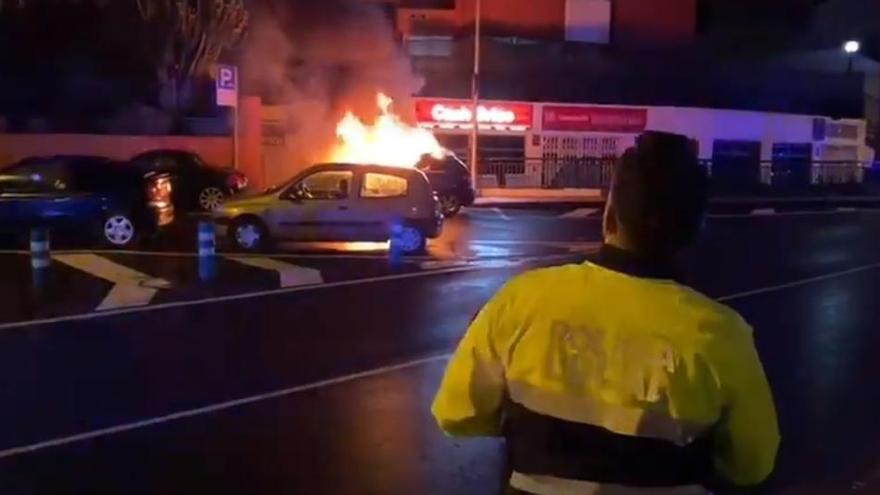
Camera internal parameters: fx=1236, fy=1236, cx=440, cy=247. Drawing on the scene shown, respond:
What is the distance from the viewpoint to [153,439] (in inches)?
302

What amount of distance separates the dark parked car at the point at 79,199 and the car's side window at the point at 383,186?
3476 mm

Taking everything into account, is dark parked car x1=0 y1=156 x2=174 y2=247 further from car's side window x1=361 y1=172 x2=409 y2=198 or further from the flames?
the flames

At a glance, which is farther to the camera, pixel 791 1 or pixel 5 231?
pixel 791 1

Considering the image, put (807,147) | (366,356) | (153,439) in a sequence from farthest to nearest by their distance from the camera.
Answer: (807,147)
(366,356)
(153,439)

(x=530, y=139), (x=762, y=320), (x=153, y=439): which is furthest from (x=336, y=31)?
(x=153, y=439)

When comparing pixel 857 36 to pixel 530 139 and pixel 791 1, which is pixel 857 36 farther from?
pixel 530 139

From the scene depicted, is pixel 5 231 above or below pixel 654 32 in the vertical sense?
below

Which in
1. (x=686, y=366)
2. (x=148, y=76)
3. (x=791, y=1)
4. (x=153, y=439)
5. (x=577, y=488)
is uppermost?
(x=791, y=1)

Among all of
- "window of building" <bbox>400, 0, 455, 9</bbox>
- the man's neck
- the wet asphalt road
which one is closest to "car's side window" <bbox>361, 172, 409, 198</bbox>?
the wet asphalt road

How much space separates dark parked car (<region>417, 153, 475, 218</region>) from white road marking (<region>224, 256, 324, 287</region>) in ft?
32.1

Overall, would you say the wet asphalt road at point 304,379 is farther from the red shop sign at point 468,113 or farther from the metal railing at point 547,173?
the red shop sign at point 468,113

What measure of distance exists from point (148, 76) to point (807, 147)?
25904mm

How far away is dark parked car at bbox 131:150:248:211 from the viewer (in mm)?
27078

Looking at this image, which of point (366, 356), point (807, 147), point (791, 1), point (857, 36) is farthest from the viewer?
point (857, 36)
